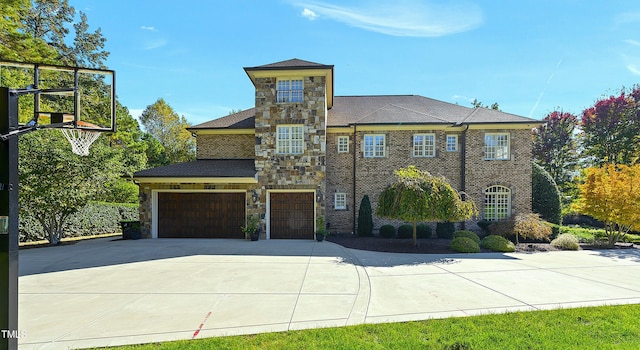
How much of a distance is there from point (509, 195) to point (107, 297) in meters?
17.3

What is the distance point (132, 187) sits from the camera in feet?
77.1

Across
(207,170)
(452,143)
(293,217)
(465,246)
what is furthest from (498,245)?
(207,170)

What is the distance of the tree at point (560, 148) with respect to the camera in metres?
26.0

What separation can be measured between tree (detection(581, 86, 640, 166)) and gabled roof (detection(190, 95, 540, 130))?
1369cm

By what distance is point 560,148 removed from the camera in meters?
26.2

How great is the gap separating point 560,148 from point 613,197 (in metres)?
16.3

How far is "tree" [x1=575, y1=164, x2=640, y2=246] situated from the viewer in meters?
12.4

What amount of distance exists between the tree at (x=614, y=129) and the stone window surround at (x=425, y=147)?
17656 millimetres

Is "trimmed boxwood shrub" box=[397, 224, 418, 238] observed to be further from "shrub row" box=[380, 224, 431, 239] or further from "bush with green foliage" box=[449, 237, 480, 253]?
"bush with green foliage" box=[449, 237, 480, 253]

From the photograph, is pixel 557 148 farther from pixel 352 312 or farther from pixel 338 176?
pixel 352 312

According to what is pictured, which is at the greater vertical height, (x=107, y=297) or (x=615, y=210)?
(x=615, y=210)

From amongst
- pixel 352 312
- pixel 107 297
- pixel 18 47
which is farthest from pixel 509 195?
pixel 18 47

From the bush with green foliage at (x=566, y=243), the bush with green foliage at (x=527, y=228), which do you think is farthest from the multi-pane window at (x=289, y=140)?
the bush with green foliage at (x=566, y=243)

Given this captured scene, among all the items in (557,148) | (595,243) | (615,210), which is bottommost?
(595,243)
